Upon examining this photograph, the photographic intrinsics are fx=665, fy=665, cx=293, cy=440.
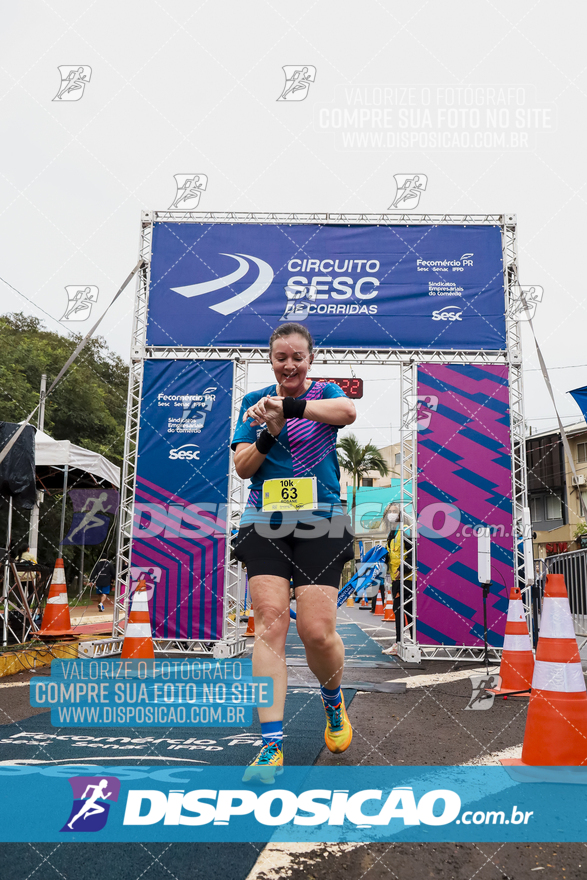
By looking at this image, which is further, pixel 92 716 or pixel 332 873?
pixel 92 716

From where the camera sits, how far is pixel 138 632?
21.2 ft

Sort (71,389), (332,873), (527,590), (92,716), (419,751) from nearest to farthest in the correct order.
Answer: (332,873)
(419,751)
(92,716)
(527,590)
(71,389)

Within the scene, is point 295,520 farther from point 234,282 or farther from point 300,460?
point 234,282

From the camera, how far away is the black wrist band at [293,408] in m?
2.88

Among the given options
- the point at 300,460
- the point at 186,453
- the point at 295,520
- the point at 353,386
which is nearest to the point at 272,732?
the point at 295,520

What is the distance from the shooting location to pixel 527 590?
795 cm

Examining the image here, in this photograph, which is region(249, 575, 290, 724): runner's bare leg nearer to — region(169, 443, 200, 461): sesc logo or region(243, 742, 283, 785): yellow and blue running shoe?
region(243, 742, 283, 785): yellow and blue running shoe

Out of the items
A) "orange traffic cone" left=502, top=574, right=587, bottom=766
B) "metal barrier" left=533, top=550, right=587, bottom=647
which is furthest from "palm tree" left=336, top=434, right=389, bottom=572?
"orange traffic cone" left=502, top=574, right=587, bottom=766

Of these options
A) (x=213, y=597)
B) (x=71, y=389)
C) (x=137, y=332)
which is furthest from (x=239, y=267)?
(x=71, y=389)

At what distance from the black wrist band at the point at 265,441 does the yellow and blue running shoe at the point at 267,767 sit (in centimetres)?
124

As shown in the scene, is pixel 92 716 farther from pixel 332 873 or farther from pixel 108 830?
pixel 332 873

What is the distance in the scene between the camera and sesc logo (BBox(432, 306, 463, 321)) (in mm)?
8734

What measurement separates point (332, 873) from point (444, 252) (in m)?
8.10

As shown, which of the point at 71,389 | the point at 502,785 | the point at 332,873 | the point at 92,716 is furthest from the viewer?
the point at 71,389
